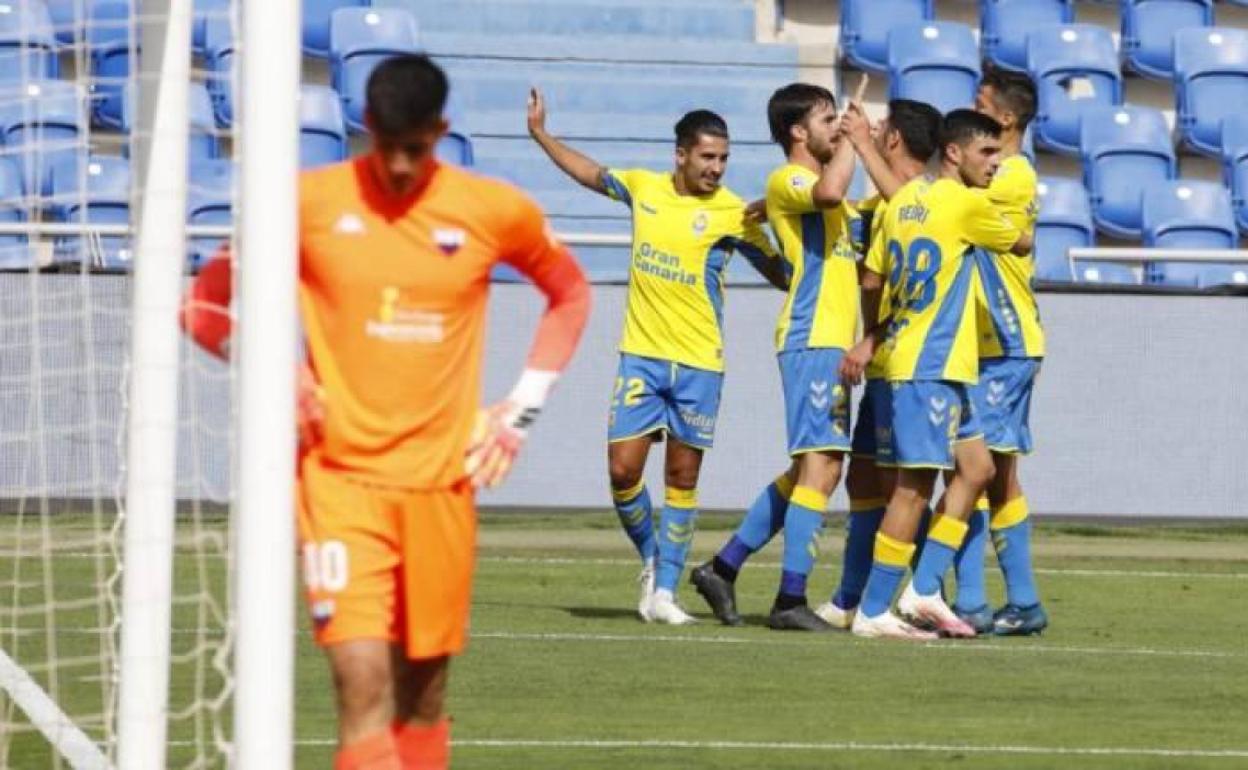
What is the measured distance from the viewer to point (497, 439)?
21.7 feet

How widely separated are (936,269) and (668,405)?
1350 mm

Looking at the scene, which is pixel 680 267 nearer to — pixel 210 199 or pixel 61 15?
pixel 210 199

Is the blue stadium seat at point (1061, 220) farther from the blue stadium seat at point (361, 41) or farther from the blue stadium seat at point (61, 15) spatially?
the blue stadium seat at point (61, 15)

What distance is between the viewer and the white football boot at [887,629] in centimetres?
1152

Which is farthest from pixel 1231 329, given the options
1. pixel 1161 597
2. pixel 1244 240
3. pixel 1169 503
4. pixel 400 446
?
pixel 400 446

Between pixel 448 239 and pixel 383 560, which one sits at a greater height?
pixel 448 239

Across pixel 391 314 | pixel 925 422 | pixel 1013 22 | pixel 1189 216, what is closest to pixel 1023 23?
pixel 1013 22

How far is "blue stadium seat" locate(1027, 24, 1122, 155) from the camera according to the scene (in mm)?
21391

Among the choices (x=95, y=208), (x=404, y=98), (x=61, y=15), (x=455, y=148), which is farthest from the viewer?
(x=455, y=148)

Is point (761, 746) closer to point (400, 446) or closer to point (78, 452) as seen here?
point (400, 446)

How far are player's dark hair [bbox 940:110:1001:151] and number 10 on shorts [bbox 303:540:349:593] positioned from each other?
5.52 m

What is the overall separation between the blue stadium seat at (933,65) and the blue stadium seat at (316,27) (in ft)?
13.5

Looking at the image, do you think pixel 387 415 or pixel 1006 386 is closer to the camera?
pixel 387 415

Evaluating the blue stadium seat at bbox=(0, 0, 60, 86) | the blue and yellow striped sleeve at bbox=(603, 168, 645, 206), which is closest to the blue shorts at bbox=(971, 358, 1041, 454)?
the blue and yellow striped sleeve at bbox=(603, 168, 645, 206)
